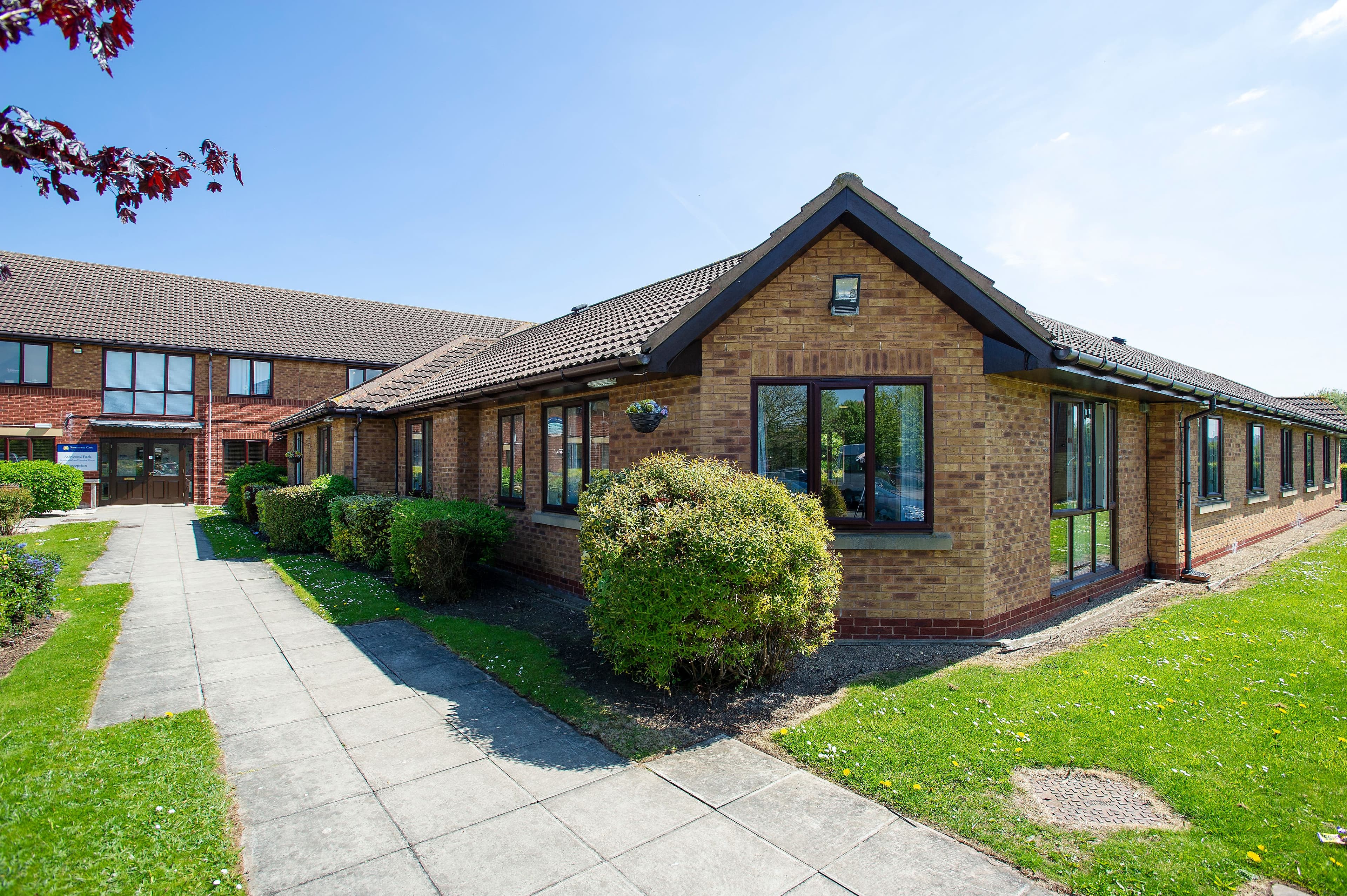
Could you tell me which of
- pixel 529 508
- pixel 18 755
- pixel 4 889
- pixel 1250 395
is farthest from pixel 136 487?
pixel 1250 395

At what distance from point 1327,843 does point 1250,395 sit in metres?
19.2

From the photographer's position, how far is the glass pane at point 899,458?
273 inches

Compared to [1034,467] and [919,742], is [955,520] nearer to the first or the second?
[1034,467]

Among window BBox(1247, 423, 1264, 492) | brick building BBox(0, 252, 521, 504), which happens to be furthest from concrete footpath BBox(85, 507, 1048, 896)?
window BBox(1247, 423, 1264, 492)

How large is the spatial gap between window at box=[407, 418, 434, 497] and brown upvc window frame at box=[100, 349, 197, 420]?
710 inches

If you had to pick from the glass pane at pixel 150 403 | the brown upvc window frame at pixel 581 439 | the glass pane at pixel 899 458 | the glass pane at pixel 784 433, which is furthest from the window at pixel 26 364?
the glass pane at pixel 899 458

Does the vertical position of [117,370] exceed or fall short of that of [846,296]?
it exceeds it

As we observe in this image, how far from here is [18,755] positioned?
405cm


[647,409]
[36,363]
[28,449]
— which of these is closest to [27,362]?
[36,363]

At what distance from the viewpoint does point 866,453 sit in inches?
274

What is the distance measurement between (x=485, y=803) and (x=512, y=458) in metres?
7.36

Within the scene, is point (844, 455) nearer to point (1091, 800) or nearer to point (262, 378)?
point (1091, 800)

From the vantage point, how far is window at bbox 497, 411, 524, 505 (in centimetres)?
1039

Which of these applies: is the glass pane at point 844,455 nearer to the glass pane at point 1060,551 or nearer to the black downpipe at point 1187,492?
the glass pane at point 1060,551
